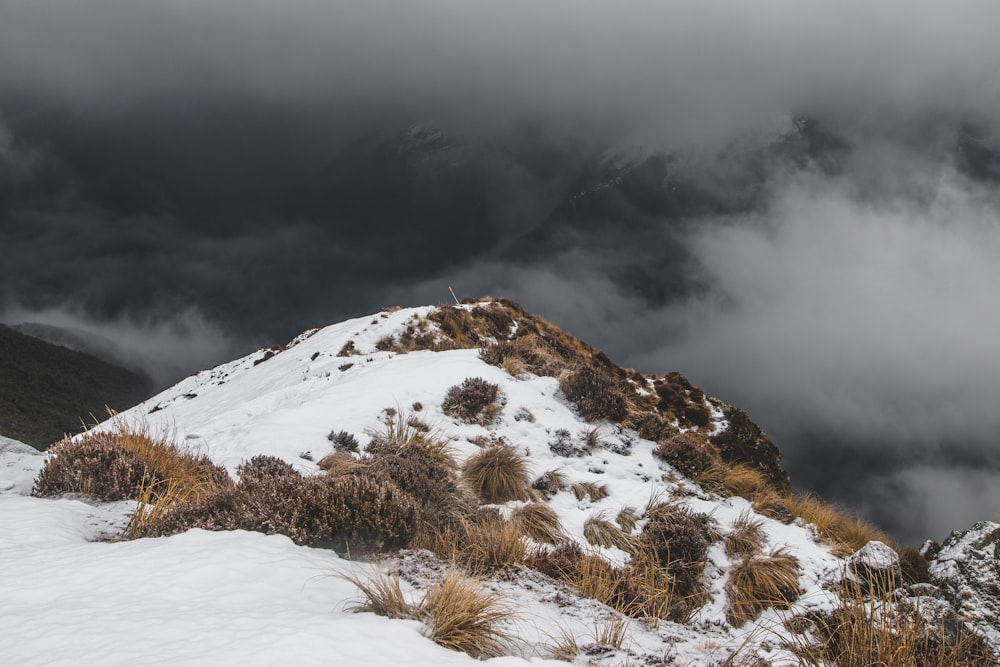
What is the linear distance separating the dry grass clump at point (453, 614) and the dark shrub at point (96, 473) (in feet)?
11.2

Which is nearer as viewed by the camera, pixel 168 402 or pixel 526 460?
pixel 526 460

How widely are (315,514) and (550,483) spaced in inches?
192

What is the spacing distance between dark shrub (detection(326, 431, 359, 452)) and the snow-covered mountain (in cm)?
7

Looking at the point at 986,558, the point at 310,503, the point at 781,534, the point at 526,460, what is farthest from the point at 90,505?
the point at 781,534

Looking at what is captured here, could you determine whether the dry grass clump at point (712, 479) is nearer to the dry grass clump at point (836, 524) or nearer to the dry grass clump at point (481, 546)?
the dry grass clump at point (836, 524)

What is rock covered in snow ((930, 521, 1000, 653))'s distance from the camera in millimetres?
4812

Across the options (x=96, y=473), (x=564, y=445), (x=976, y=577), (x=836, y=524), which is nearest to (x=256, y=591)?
(x=96, y=473)

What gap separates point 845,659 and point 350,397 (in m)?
9.51

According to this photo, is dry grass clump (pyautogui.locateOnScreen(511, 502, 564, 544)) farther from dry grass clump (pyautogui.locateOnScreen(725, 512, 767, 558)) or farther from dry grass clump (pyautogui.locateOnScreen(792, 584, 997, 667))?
dry grass clump (pyautogui.locateOnScreen(792, 584, 997, 667))

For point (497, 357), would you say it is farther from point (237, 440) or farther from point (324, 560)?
point (324, 560)

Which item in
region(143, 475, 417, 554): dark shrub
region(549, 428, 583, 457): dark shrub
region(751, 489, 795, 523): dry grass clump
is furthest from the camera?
region(549, 428, 583, 457): dark shrub

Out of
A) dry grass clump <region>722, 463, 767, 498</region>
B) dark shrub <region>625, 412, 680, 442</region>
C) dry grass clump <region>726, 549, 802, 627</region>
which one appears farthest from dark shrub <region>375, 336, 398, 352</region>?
dry grass clump <region>726, 549, 802, 627</region>

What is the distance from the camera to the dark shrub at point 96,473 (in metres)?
5.57

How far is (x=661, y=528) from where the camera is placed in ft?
25.3
